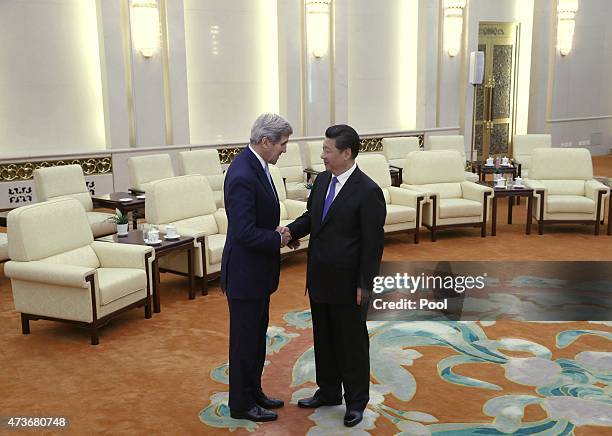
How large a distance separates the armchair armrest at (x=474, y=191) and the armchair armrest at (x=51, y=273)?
16.6 feet

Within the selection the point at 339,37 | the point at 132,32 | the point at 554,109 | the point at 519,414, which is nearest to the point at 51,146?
the point at 132,32

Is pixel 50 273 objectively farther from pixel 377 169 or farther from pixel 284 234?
pixel 377 169

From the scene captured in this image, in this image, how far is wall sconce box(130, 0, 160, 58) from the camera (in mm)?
9453

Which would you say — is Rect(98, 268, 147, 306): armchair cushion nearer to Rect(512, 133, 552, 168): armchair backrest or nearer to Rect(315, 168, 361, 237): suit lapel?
Rect(315, 168, 361, 237): suit lapel

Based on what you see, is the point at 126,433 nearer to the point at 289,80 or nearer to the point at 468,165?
the point at 289,80

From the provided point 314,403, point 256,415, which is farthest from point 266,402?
point 314,403

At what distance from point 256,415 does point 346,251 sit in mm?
1087

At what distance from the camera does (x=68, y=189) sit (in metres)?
7.77

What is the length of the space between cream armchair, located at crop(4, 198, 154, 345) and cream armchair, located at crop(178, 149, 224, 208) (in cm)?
311

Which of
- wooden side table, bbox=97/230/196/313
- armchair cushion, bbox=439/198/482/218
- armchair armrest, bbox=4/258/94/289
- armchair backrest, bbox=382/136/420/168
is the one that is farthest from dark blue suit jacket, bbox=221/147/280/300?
armchair backrest, bbox=382/136/420/168

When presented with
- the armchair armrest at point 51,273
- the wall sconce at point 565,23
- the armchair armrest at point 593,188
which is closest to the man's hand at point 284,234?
the armchair armrest at point 51,273

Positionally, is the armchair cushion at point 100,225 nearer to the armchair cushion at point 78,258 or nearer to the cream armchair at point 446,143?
the armchair cushion at point 78,258

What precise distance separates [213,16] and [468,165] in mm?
5421

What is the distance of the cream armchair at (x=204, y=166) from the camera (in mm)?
8648
